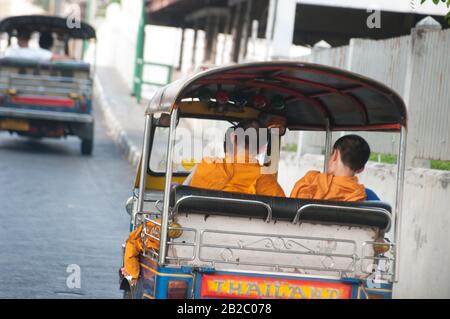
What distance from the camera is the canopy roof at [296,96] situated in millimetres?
6219

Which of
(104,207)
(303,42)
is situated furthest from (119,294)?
(303,42)

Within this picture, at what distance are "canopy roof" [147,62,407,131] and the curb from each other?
6.25 metres

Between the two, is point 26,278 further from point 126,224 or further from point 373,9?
point 373,9

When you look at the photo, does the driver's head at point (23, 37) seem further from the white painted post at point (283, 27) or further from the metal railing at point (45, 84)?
the white painted post at point (283, 27)

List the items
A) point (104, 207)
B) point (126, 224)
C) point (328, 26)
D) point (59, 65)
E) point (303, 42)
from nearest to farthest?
point (126, 224) → point (104, 207) → point (59, 65) → point (328, 26) → point (303, 42)

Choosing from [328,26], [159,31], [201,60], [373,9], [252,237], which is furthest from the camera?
[159,31]

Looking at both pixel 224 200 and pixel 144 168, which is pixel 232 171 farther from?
pixel 144 168

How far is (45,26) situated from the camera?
22.8 meters

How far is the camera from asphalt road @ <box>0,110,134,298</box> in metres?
8.94

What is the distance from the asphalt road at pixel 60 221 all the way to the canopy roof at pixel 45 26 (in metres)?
2.51

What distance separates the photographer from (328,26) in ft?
82.4

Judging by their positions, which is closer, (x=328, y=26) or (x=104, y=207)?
(x=104, y=207)

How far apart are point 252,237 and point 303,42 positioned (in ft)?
69.3

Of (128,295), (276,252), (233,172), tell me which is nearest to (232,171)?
(233,172)
